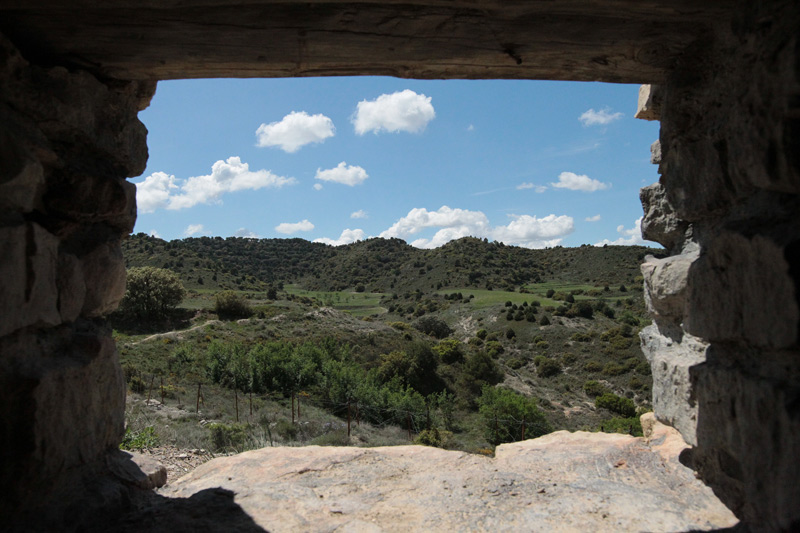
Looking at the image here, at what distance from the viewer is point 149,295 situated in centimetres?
2595

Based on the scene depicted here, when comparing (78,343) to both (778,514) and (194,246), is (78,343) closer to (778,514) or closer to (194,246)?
(778,514)

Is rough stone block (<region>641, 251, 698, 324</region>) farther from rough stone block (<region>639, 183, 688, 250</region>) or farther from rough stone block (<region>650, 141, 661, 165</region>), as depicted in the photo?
rough stone block (<region>650, 141, 661, 165</region>)

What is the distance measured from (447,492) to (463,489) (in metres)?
0.10

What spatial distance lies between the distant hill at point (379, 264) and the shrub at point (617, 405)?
90.7ft

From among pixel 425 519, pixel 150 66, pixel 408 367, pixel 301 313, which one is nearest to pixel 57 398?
pixel 150 66

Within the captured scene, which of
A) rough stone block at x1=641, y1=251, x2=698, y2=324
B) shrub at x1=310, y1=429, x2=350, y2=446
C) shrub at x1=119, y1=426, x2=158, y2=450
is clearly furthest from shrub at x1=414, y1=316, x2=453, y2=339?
rough stone block at x1=641, y1=251, x2=698, y2=324

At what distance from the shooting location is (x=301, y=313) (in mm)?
29094

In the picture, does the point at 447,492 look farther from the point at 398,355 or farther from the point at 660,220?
the point at 398,355

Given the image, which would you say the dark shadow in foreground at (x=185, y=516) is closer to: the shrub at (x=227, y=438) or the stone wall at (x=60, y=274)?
the stone wall at (x=60, y=274)

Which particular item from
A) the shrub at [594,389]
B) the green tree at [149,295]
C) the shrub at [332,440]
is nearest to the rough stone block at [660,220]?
the shrub at [332,440]

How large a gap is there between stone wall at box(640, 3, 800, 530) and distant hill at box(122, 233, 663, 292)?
4003 cm

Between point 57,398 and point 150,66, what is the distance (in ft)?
5.07

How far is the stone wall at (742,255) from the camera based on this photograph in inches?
60.8

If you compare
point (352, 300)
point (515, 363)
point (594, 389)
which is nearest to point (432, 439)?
point (594, 389)
